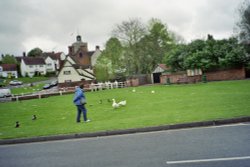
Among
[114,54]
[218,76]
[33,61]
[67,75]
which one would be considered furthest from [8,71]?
[218,76]

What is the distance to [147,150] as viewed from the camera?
22.1 feet

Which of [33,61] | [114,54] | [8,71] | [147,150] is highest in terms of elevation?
[33,61]

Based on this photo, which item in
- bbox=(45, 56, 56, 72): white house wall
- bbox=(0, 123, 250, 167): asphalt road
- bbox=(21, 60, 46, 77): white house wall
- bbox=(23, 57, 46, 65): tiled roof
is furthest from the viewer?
bbox=(45, 56, 56, 72): white house wall

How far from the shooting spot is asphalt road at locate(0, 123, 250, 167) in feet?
18.7

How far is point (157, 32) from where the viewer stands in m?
61.1

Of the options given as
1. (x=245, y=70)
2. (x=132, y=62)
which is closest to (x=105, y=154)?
(x=245, y=70)

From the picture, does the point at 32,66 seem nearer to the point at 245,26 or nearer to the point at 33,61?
the point at 33,61

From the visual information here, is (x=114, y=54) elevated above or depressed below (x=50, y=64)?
below

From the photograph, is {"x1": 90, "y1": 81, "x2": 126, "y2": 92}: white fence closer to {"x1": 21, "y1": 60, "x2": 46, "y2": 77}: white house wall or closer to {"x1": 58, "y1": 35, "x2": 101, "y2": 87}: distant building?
{"x1": 58, "y1": 35, "x2": 101, "y2": 87}: distant building

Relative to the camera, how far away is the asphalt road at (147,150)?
5.70 meters

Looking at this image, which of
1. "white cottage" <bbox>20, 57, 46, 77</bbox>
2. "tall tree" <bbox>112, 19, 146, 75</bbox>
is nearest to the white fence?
"tall tree" <bbox>112, 19, 146, 75</bbox>

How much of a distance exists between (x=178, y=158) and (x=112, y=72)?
1902 inches

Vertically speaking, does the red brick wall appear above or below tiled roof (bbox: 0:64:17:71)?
below

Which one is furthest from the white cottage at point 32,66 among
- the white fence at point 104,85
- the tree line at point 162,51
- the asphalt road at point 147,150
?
the asphalt road at point 147,150
